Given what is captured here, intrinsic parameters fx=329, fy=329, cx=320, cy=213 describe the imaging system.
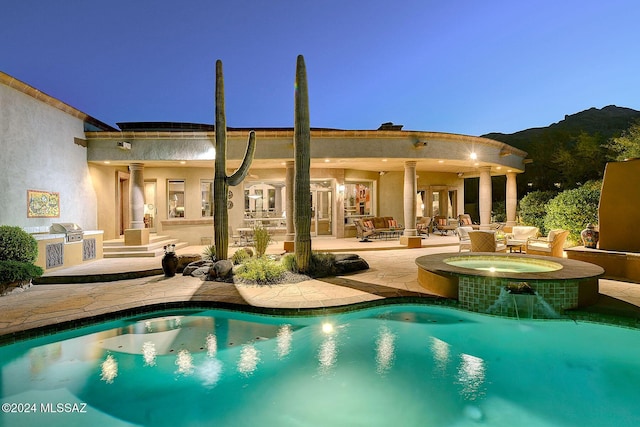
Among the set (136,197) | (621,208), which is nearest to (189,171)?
(136,197)

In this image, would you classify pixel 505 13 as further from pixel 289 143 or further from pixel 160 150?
pixel 160 150

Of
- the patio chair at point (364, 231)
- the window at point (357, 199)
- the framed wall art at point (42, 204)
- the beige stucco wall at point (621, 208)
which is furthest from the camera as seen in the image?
the window at point (357, 199)

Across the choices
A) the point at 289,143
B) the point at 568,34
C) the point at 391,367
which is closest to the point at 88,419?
the point at 391,367

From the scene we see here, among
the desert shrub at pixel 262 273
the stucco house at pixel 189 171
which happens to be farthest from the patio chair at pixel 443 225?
the desert shrub at pixel 262 273

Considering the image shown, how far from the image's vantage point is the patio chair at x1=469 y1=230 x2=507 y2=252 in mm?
9109

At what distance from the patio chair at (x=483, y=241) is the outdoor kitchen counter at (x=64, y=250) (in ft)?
36.6

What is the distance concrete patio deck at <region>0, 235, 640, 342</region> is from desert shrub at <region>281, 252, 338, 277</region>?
1.16 ft

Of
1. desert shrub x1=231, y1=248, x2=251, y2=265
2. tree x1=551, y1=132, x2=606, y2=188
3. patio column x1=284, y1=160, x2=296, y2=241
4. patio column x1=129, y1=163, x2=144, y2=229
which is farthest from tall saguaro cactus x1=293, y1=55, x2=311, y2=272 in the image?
tree x1=551, y1=132, x2=606, y2=188

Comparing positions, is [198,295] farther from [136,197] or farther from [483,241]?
[483,241]

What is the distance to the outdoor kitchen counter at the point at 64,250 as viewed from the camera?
8.02 meters

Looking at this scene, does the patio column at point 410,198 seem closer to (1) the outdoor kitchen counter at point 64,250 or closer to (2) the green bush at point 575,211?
(2) the green bush at point 575,211

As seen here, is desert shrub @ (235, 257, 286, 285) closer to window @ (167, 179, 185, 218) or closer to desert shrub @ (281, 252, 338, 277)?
desert shrub @ (281, 252, 338, 277)

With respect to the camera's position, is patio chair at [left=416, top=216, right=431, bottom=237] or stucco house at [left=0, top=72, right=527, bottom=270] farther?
patio chair at [left=416, top=216, right=431, bottom=237]

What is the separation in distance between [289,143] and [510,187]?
11232 mm
